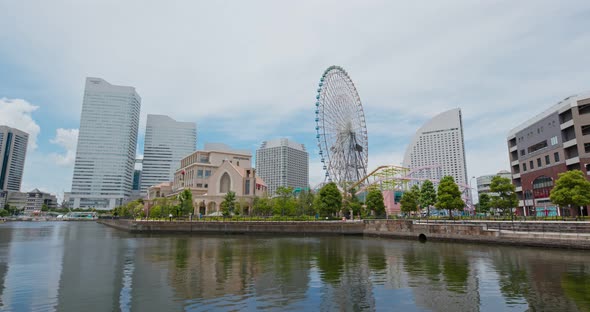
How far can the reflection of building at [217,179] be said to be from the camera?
103 meters

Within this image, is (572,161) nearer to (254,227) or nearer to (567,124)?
(567,124)

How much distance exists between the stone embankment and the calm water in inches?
136

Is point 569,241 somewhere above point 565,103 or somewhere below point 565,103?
below

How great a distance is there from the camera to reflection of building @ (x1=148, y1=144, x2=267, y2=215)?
339 feet

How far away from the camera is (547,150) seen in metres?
65.1

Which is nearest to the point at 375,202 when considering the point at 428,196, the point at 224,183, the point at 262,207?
the point at 428,196

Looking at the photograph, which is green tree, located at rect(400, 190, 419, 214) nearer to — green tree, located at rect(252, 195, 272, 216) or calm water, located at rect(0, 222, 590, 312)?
green tree, located at rect(252, 195, 272, 216)

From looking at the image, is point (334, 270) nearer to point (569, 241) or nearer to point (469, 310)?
point (469, 310)

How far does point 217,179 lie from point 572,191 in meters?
88.2

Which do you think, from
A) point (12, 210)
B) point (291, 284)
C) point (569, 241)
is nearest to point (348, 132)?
point (569, 241)

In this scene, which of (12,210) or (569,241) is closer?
(569,241)

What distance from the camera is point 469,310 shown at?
581 inches

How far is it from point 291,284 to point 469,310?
31.5 feet

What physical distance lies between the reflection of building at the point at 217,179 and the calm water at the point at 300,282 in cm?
6604
